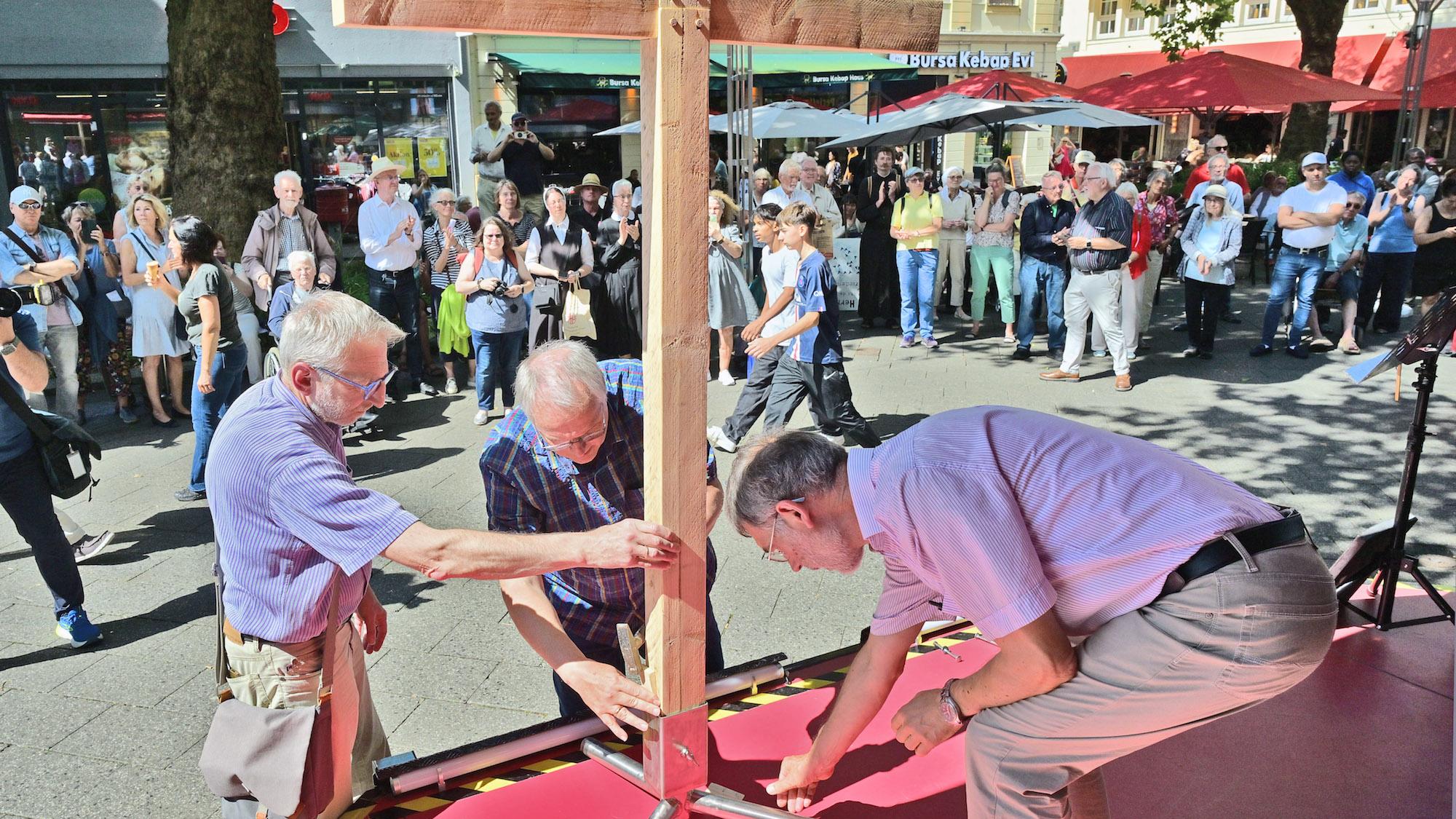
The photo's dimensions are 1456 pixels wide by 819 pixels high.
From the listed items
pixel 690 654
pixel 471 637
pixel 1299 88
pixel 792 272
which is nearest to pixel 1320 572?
pixel 690 654

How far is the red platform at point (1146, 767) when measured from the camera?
109 inches

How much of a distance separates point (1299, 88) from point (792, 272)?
33.4 feet

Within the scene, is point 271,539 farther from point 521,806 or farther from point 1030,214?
point 1030,214

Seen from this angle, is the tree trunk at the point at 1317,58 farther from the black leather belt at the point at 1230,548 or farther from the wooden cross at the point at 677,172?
the wooden cross at the point at 677,172

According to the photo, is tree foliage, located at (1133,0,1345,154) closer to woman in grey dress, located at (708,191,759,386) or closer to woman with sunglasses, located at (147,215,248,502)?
woman in grey dress, located at (708,191,759,386)

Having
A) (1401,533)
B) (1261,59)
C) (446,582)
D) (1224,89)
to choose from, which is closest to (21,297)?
(446,582)

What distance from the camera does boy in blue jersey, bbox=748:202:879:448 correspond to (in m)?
6.68

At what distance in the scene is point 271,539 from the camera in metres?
2.33

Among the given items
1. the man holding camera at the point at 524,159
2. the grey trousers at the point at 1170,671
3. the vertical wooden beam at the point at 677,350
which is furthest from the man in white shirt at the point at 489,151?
the grey trousers at the point at 1170,671

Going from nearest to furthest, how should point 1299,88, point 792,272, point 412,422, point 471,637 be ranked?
point 471,637
point 792,272
point 412,422
point 1299,88

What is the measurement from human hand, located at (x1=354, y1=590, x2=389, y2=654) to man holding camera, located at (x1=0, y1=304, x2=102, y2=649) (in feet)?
7.60

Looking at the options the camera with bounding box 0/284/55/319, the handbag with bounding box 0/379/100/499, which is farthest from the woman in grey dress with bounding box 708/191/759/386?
the handbag with bounding box 0/379/100/499

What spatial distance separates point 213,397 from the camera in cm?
645

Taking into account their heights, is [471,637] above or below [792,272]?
below
